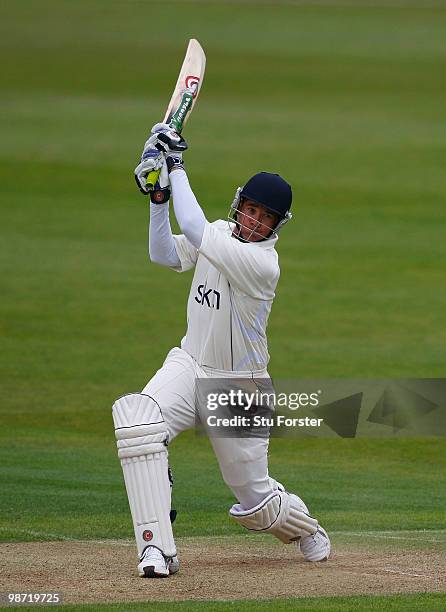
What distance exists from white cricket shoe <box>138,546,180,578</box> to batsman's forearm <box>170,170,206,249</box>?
4.94 ft

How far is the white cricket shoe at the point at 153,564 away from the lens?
254 inches

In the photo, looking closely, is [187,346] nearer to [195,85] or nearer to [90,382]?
[195,85]

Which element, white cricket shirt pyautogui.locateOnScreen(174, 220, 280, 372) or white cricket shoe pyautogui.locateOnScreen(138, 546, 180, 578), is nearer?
white cricket shoe pyautogui.locateOnScreen(138, 546, 180, 578)

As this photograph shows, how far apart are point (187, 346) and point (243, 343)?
306mm

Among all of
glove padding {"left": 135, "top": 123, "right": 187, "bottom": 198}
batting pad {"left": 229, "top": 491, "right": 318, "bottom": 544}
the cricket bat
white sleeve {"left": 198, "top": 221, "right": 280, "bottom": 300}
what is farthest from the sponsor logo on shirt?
batting pad {"left": 229, "top": 491, "right": 318, "bottom": 544}

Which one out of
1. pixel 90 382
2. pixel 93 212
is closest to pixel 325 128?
pixel 93 212

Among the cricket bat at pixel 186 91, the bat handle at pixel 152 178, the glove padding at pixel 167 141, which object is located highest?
the cricket bat at pixel 186 91

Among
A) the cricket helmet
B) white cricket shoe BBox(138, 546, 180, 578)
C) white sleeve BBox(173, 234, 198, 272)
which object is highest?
the cricket helmet

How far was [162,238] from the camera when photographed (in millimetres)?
6934

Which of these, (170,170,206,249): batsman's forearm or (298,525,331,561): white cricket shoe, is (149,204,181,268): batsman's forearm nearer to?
(170,170,206,249): batsman's forearm

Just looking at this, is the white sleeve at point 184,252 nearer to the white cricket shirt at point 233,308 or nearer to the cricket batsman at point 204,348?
the cricket batsman at point 204,348

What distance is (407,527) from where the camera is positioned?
8516 millimetres

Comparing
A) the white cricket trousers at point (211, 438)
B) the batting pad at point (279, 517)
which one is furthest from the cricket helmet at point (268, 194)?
the batting pad at point (279, 517)

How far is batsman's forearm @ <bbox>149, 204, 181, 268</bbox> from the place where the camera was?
6.83 m
